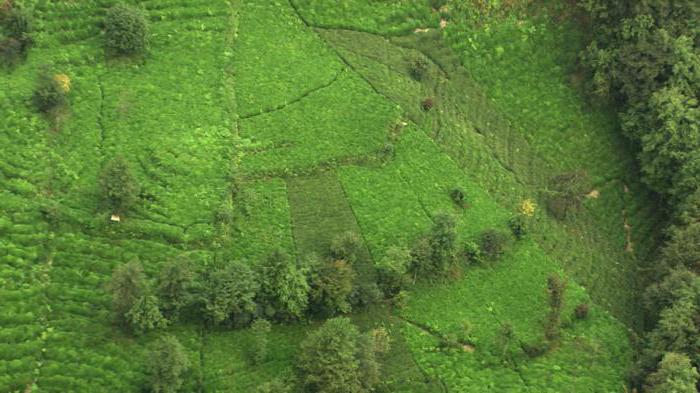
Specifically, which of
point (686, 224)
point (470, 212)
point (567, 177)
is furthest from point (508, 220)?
point (686, 224)

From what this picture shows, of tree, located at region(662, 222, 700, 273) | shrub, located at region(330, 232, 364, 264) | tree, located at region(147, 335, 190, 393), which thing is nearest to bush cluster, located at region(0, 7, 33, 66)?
tree, located at region(147, 335, 190, 393)

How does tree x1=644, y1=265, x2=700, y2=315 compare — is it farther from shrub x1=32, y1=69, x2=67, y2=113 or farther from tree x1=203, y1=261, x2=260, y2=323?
shrub x1=32, y1=69, x2=67, y2=113

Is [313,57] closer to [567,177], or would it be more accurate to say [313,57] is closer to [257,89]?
[257,89]

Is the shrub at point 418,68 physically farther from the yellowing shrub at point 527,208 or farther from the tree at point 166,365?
the tree at point 166,365

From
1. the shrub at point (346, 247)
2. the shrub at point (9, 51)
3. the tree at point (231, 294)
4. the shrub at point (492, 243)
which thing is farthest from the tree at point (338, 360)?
the shrub at point (9, 51)

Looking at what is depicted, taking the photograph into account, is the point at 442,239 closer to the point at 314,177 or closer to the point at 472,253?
the point at 472,253
